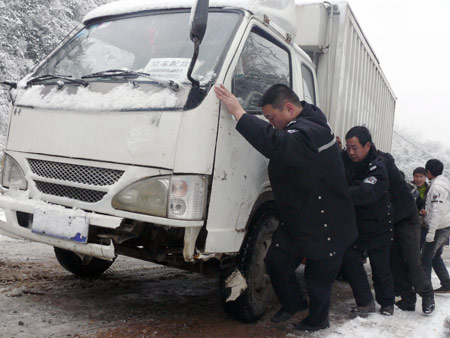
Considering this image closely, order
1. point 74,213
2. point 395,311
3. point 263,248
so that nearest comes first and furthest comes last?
1. point 74,213
2. point 263,248
3. point 395,311

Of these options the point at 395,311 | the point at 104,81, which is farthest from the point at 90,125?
the point at 395,311

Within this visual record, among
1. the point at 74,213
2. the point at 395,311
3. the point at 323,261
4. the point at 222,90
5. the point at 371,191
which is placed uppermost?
the point at 222,90

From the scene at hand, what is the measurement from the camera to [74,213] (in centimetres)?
288

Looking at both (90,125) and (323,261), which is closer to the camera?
(90,125)

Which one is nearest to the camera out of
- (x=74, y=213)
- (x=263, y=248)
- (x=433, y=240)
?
(x=74, y=213)

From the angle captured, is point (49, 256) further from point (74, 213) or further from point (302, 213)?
point (302, 213)

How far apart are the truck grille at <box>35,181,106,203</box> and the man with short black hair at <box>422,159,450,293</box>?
141 inches

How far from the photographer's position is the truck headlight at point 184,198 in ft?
9.11

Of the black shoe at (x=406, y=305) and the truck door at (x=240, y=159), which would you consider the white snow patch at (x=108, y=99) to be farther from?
the black shoe at (x=406, y=305)

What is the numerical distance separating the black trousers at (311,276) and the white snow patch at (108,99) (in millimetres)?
1370

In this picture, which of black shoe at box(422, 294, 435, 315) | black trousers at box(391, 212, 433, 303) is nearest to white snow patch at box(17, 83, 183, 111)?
black trousers at box(391, 212, 433, 303)

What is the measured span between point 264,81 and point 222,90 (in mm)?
755

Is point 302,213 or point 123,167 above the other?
point 123,167

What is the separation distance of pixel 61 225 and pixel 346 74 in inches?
142
